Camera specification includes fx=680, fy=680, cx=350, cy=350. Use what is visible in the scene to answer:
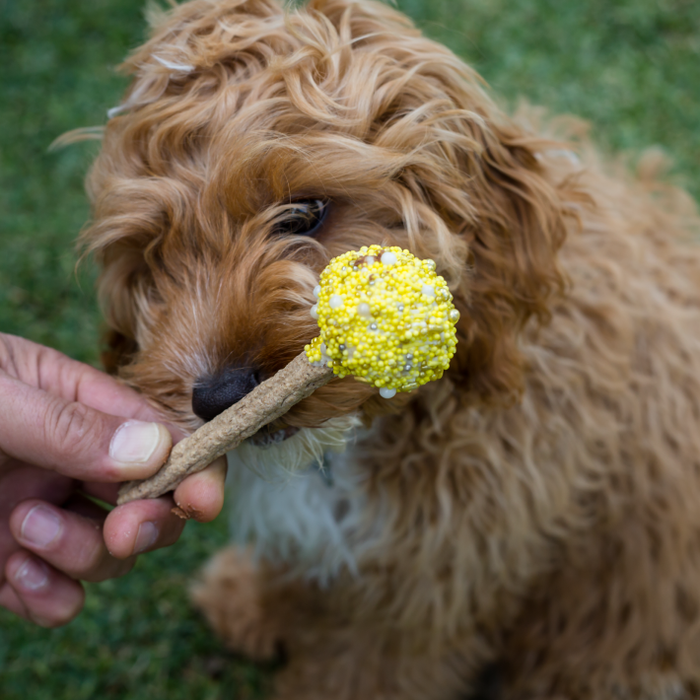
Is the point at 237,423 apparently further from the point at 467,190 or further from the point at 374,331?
the point at 467,190

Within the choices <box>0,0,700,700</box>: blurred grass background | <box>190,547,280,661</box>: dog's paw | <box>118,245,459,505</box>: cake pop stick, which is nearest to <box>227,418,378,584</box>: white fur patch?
<box>118,245,459,505</box>: cake pop stick

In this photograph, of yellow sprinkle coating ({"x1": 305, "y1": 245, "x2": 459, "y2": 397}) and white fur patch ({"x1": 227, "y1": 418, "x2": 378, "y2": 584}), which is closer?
yellow sprinkle coating ({"x1": 305, "y1": 245, "x2": 459, "y2": 397})

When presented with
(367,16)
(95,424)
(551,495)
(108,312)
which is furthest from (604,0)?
(95,424)

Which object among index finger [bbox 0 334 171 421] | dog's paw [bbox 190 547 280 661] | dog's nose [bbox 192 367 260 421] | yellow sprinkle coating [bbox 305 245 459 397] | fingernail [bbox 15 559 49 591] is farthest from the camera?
dog's paw [bbox 190 547 280 661]

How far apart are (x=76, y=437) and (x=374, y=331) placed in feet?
2.55

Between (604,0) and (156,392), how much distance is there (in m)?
4.00

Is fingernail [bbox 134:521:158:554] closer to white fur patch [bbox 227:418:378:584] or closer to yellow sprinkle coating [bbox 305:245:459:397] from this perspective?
white fur patch [bbox 227:418:378:584]

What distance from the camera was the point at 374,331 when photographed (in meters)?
1.05

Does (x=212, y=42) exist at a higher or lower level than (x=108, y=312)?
higher

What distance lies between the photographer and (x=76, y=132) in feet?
6.06

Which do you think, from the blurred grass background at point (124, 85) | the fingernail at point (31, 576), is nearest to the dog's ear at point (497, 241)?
the fingernail at point (31, 576)

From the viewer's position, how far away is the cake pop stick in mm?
1058

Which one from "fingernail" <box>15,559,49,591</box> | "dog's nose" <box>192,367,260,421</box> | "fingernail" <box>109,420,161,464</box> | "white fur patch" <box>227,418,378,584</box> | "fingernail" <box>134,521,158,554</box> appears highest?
"dog's nose" <box>192,367,260,421</box>

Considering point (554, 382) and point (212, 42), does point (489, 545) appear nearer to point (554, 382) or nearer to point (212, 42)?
point (554, 382)
